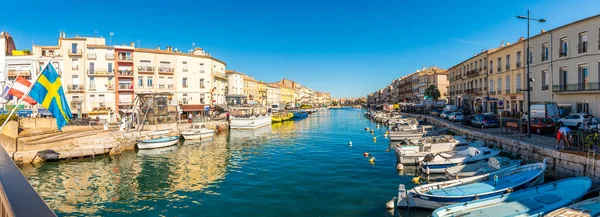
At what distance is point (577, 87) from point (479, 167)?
20147 mm

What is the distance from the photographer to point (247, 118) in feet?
181

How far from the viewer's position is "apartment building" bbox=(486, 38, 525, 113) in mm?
40566

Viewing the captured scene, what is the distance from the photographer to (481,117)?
3356 centimetres

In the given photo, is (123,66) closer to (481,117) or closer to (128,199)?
(128,199)

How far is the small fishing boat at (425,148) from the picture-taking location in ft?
72.5

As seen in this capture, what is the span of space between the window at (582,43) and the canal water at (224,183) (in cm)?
2070

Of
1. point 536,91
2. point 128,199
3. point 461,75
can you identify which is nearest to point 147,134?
point 128,199

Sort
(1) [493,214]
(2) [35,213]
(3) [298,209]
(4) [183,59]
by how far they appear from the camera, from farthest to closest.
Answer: (4) [183,59], (3) [298,209], (1) [493,214], (2) [35,213]

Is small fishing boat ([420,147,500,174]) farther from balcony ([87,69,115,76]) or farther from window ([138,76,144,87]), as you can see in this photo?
balcony ([87,69,115,76])

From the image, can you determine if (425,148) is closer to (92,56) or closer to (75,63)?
(92,56)

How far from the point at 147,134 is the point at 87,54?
24814 mm

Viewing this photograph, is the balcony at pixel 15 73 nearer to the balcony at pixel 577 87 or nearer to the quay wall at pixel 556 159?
the quay wall at pixel 556 159

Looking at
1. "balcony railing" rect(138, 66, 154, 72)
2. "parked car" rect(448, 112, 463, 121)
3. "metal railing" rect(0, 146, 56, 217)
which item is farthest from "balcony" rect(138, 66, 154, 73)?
"metal railing" rect(0, 146, 56, 217)

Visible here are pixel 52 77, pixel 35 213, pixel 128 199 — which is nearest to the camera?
pixel 35 213
